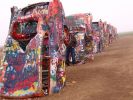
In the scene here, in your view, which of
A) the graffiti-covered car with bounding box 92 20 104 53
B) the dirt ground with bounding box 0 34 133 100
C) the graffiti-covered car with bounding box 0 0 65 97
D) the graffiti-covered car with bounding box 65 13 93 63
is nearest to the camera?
the dirt ground with bounding box 0 34 133 100

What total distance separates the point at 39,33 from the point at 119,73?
12.2ft

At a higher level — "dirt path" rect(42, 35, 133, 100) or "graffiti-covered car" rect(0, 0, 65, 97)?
"graffiti-covered car" rect(0, 0, 65, 97)

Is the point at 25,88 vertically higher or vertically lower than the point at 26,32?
lower

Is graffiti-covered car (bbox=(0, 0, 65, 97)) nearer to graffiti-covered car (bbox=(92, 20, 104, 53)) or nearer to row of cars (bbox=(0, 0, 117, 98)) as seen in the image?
row of cars (bbox=(0, 0, 117, 98))

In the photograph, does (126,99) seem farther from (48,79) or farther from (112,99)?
(48,79)

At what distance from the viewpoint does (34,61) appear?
29.3 ft

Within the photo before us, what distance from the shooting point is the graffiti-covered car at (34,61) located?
8.78 m

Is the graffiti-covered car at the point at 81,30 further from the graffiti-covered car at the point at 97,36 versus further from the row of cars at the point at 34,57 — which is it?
the row of cars at the point at 34,57

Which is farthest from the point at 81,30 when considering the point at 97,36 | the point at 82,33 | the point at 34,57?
the point at 34,57

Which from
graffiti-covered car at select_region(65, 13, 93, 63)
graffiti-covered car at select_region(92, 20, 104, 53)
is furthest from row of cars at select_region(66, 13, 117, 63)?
graffiti-covered car at select_region(92, 20, 104, 53)

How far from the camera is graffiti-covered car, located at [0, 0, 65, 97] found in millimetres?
8781

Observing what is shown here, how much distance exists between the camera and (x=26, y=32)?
1036 centimetres

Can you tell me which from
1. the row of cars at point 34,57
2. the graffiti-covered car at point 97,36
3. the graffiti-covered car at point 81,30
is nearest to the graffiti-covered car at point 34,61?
the row of cars at point 34,57

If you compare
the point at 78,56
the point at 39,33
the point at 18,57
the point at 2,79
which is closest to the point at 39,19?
the point at 39,33
